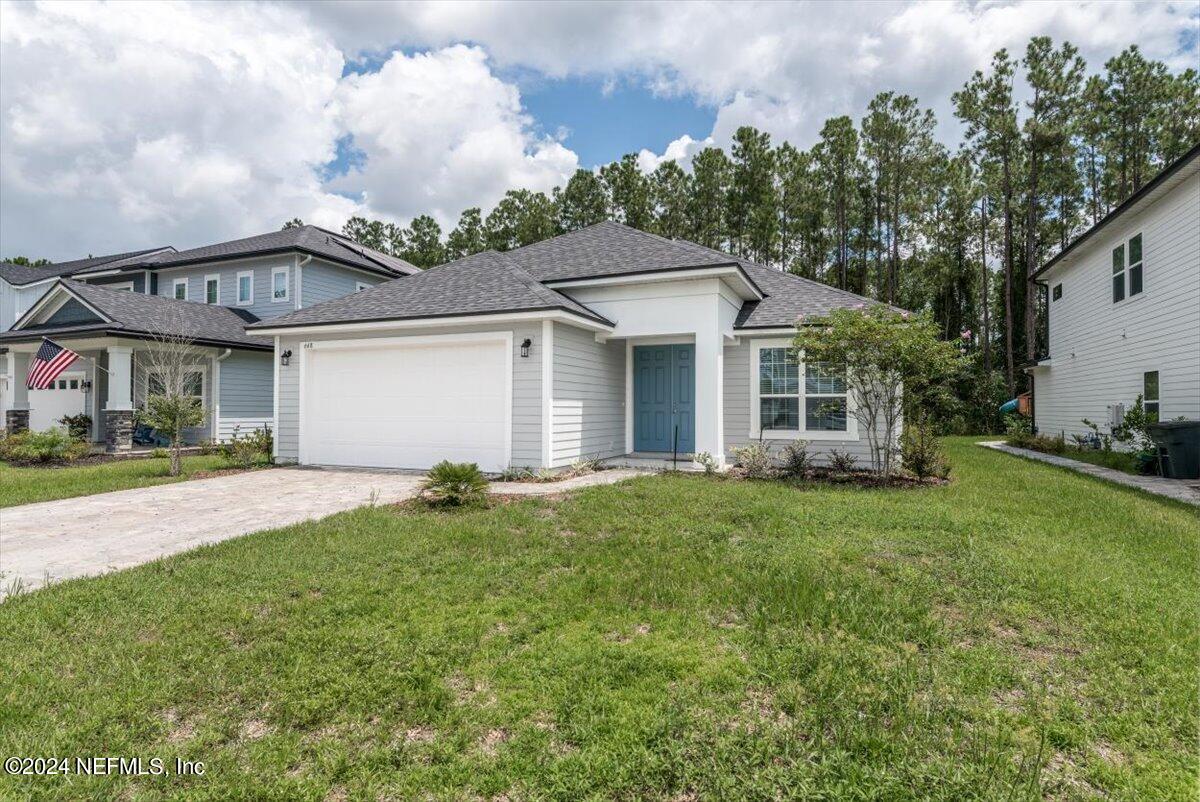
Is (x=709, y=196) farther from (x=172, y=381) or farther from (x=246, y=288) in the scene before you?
(x=172, y=381)

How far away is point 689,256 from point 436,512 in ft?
23.0

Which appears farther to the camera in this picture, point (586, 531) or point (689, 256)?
point (689, 256)

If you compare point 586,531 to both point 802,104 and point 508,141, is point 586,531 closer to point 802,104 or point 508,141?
point 508,141

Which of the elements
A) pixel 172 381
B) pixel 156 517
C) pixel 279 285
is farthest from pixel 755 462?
pixel 279 285

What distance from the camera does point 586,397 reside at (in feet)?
35.7

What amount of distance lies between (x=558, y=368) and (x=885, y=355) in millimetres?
5276

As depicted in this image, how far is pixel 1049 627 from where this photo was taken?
364 centimetres

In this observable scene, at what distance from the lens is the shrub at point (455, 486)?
701cm

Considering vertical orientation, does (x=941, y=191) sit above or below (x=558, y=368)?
above

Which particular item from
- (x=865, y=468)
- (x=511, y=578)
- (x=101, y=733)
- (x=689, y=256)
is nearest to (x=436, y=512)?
(x=511, y=578)

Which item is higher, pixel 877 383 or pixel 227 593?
pixel 877 383

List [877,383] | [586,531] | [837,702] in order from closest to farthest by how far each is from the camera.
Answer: [837,702]
[586,531]
[877,383]

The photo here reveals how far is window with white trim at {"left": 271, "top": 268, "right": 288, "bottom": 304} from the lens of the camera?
1944 centimetres

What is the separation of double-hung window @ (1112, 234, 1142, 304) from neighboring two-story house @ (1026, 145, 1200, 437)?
2cm
